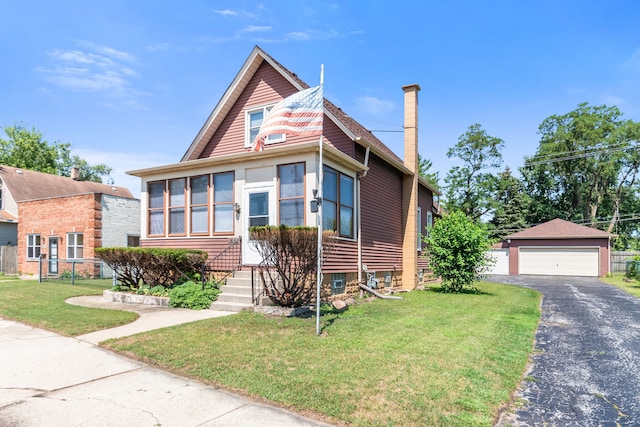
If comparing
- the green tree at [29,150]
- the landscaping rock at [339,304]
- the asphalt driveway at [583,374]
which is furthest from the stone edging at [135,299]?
the green tree at [29,150]

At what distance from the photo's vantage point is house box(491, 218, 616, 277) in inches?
1011

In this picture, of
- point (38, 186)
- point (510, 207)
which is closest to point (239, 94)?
point (38, 186)

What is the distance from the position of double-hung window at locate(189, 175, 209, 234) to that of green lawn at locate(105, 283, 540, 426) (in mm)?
4454

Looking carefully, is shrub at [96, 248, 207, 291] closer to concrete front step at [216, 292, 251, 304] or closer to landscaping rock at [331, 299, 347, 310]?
concrete front step at [216, 292, 251, 304]

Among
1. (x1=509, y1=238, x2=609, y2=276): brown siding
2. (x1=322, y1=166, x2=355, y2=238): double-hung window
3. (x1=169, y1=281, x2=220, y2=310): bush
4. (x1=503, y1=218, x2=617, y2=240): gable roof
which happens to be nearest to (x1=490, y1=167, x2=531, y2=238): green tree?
(x1=503, y1=218, x2=617, y2=240): gable roof

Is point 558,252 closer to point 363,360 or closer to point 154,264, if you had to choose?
point 154,264

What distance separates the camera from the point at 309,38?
12.6 meters

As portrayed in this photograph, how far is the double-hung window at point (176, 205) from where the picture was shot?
11.8 m

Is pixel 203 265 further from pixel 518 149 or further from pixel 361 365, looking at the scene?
pixel 518 149

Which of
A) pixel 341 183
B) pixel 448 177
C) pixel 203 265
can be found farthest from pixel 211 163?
pixel 448 177

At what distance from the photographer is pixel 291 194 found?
9805 millimetres

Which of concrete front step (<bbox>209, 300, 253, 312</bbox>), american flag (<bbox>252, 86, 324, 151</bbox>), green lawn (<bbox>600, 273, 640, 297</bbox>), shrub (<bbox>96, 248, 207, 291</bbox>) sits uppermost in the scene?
american flag (<bbox>252, 86, 324, 151</bbox>)

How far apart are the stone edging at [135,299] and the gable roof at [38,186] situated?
50.4ft

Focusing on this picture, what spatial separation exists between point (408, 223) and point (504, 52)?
8332 mm
